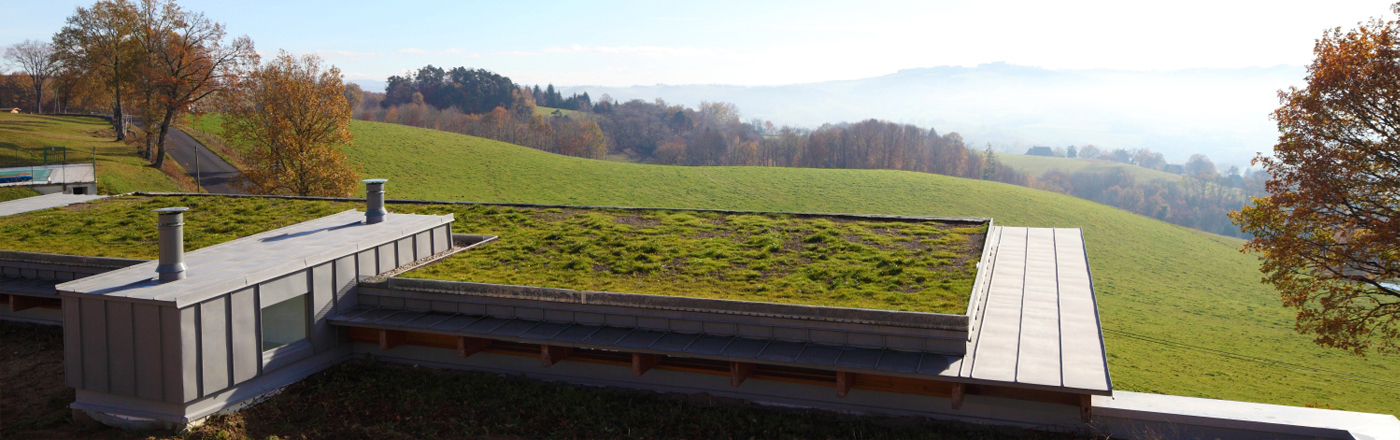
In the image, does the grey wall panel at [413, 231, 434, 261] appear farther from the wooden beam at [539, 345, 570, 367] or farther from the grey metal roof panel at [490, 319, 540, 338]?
the wooden beam at [539, 345, 570, 367]

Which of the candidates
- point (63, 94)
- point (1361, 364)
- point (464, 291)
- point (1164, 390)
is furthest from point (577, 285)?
point (63, 94)

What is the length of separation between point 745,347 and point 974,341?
3055mm

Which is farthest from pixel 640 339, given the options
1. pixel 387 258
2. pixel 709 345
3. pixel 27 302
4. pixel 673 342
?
pixel 27 302

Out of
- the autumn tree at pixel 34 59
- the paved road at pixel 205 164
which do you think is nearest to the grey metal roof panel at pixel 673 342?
the paved road at pixel 205 164

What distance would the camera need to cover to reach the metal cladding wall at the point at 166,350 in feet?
28.6

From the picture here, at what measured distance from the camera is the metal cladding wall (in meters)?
8.72

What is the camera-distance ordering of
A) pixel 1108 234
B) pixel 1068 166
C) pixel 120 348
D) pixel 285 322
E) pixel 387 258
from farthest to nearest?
pixel 1068 166
pixel 1108 234
pixel 387 258
pixel 285 322
pixel 120 348

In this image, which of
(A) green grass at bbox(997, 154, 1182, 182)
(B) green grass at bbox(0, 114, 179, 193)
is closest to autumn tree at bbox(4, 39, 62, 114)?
(B) green grass at bbox(0, 114, 179, 193)

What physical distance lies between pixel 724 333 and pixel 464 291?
4.17 metres

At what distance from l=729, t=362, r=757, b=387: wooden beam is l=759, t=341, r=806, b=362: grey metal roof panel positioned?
14.2 inches

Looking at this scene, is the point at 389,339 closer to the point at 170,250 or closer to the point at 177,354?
the point at 177,354

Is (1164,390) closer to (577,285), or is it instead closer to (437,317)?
(577,285)

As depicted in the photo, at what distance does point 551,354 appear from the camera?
34.3 ft

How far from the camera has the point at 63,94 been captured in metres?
76.0
